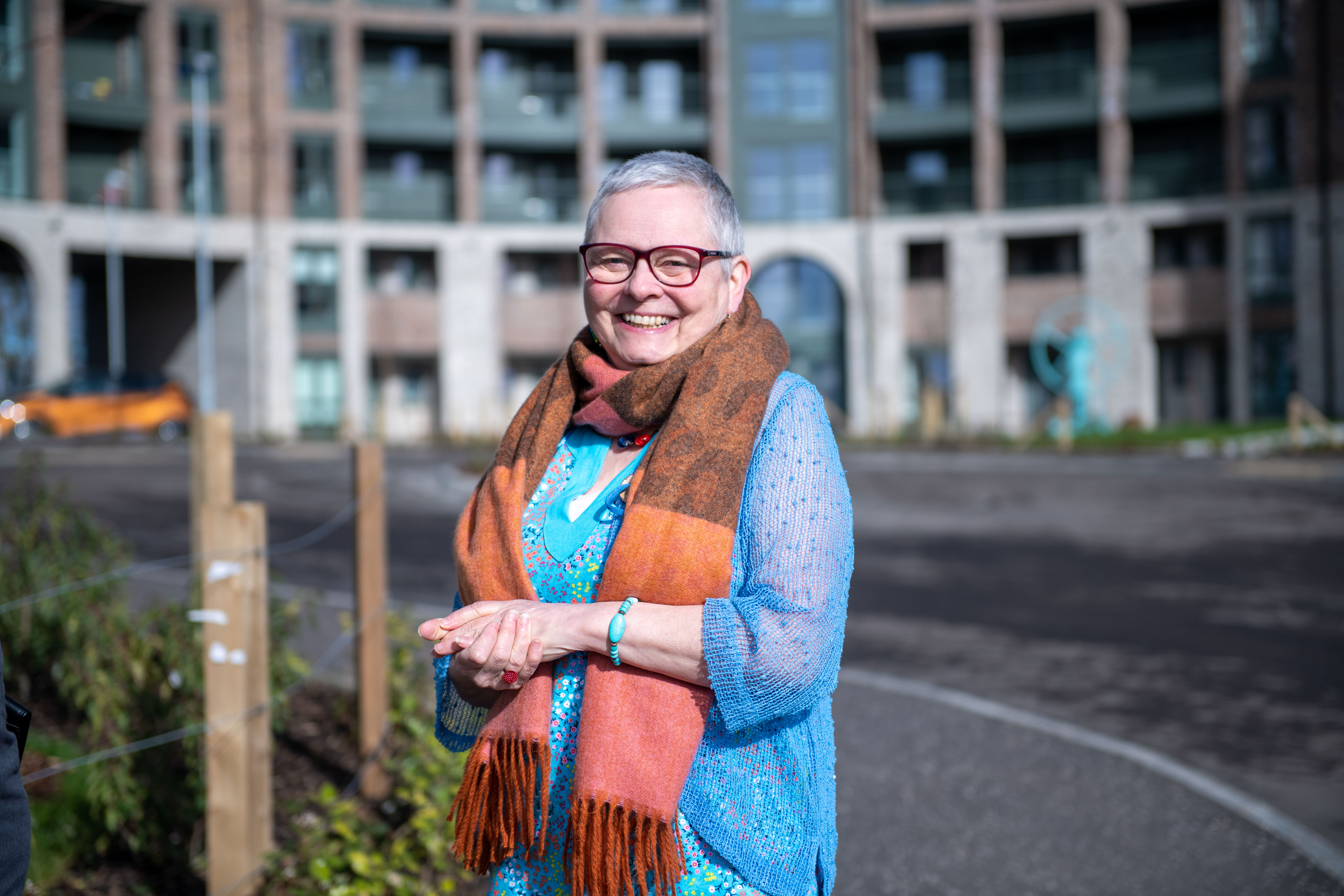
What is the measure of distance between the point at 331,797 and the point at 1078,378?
1366 inches

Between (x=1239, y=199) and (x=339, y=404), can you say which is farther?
(x=339, y=404)

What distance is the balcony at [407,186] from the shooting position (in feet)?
126

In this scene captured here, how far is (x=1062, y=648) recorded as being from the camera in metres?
8.09

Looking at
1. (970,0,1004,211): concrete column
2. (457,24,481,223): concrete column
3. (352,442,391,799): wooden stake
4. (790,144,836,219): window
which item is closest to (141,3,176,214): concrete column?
(457,24,481,223): concrete column

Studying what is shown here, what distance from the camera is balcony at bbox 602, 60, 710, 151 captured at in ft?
127

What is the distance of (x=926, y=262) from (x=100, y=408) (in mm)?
25455

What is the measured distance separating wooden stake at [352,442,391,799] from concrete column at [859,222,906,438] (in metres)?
33.0

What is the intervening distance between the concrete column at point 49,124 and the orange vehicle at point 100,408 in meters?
6.44

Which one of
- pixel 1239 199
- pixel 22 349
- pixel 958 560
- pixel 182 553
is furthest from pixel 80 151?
pixel 1239 199

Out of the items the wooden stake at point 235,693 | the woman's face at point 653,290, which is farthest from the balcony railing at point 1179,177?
the woman's face at point 653,290

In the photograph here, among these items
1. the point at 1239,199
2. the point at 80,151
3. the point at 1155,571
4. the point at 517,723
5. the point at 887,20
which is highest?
the point at 887,20

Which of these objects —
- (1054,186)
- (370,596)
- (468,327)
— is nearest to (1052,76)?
(1054,186)

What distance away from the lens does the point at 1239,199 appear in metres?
34.8

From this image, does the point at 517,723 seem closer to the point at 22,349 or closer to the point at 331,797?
the point at 331,797
